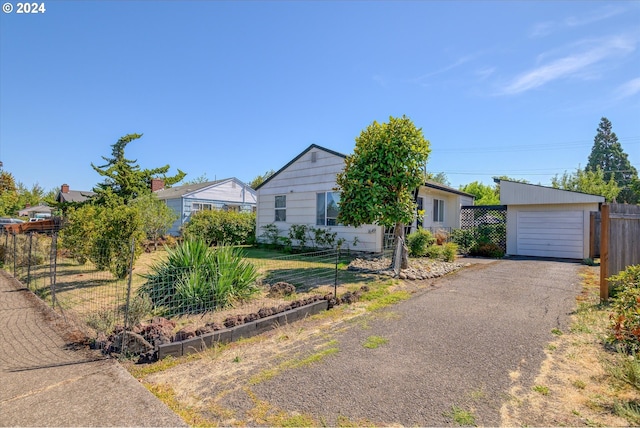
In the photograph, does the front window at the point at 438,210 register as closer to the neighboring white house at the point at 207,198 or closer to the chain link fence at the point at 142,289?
the chain link fence at the point at 142,289

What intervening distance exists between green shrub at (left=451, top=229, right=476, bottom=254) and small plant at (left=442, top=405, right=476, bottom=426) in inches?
555

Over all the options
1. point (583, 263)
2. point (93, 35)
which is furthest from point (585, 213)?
point (93, 35)

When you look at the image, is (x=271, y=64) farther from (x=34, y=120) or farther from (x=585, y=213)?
(x=585, y=213)

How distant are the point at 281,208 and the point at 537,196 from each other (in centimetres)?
1179

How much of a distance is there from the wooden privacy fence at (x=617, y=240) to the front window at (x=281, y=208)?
12.1 meters

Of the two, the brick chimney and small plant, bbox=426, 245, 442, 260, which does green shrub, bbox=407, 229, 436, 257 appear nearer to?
small plant, bbox=426, 245, 442, 260

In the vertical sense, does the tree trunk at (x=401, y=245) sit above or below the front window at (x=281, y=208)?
below

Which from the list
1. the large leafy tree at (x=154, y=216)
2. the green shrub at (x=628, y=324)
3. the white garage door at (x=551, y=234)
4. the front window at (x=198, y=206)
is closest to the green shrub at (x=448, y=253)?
the white garage door at (x=551, y=234)

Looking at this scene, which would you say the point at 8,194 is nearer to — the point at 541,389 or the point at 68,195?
the point at 68,195

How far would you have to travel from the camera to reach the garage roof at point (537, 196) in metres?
13.0

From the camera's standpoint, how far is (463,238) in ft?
52.4

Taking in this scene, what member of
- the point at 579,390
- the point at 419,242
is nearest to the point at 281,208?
the point at 419,242

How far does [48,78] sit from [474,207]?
18.6 metres

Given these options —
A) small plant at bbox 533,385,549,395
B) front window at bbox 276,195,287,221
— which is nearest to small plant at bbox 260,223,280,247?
front window at bbox 276,195,287,221
